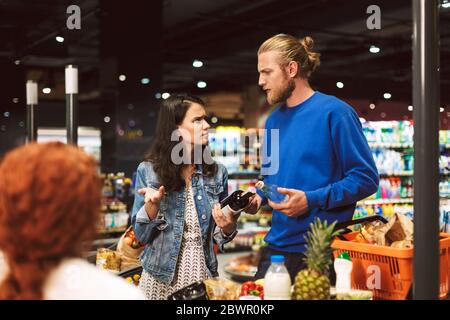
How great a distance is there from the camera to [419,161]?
208 centimetres

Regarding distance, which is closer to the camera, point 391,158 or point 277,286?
point 277,286

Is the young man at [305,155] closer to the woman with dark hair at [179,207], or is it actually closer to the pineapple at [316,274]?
the woman with dark hair at [179,207]

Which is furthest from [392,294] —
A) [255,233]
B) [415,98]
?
[255,233]

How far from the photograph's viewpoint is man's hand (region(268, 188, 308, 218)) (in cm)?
276

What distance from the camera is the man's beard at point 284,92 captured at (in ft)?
9.90

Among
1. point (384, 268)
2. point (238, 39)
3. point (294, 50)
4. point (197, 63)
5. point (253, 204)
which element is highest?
point (238, 39)

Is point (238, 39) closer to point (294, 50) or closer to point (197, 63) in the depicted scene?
point (197, 63)

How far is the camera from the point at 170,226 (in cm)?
317

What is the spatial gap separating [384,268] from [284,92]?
3.35ft

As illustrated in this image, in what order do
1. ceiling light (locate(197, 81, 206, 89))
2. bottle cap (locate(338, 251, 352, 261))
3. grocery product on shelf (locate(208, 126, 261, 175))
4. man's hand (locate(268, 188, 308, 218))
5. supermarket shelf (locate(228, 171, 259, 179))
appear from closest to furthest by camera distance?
bottle cap (locate(338, 251, 352, 261)) < man's hand (locate(268, 188, 308, 218)) < supermarket shelf (locate(228, 171, 259, 179)) < grocery product on shelf (locate(208, 126, 261, 175)) < ceiling light (locate(197, 81, 206, 89))

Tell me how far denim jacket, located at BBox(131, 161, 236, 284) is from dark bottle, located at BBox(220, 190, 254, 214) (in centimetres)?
22

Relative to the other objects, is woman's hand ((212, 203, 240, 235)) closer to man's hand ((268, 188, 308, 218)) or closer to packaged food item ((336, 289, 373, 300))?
man's hand ((268, 188, 308, 218))

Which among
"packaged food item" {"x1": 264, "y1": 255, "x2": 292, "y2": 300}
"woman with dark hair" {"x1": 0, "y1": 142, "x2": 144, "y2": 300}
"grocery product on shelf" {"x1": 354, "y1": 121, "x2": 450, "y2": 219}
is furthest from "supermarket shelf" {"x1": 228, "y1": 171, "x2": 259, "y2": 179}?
"woman with dark hair" {"x1": 0, "y1": 142, "x2": 144, "y2": 300}

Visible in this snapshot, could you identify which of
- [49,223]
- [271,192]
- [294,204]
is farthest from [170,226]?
[49,223]
